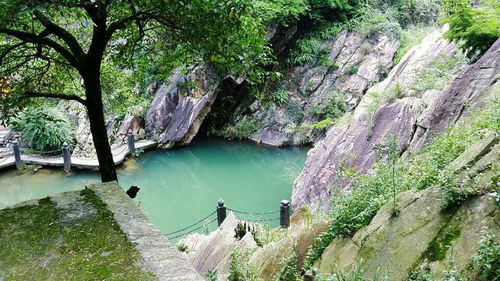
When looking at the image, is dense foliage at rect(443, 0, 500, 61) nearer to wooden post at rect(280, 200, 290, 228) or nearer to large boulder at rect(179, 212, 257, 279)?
wooden post at rect(280, 200, 290, 228)

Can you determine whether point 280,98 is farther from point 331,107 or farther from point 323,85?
point 331,107

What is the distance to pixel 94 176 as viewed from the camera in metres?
12.6

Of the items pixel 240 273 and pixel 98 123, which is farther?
pixel 98 123

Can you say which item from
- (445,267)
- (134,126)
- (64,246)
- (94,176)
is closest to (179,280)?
(64,246)

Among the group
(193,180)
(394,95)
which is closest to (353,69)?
(193,180)

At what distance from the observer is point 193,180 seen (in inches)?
502

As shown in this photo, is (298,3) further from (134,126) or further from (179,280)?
(179,280)

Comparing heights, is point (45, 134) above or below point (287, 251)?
below

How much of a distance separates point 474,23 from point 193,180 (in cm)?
927

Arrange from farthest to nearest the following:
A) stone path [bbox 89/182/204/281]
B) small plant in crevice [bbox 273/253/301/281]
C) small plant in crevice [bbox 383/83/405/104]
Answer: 1. small plant in crevice [bbox 383/83/405/104]
2. small plant in crevice [bbox 273/253/301/281]
3. stone path [bbox 89/182/204/281]

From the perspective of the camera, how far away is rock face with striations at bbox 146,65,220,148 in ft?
49.3

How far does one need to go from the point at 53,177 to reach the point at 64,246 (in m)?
Result: 11.3

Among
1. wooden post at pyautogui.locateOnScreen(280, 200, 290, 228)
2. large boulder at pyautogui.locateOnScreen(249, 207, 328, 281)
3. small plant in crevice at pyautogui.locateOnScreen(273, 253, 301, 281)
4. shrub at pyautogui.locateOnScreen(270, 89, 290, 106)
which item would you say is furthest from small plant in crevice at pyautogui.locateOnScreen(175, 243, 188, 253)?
shrub at pyautogui.locateOnScreen(270, 89, 290, 106)

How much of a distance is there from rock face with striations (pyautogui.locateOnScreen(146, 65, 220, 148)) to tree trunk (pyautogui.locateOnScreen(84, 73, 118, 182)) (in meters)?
10.8
